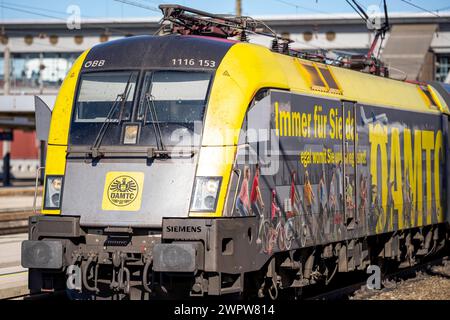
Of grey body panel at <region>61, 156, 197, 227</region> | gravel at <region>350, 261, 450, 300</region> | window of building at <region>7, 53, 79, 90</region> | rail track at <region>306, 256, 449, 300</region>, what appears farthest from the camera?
window of building at <region>7, 53, 79, 90</region>

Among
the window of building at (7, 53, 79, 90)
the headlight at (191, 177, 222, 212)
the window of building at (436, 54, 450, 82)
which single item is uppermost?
the window of building at (7, 53, 79, 90)

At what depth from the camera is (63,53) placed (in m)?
59.1

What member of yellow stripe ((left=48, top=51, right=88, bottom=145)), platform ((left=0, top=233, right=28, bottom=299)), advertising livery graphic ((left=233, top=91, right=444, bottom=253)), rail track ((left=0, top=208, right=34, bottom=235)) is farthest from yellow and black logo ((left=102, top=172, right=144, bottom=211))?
rail track ((left=0, top=208, right=34, bottom=235))

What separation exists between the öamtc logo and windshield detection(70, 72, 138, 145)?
0.52 metres

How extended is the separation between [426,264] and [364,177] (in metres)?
4.83

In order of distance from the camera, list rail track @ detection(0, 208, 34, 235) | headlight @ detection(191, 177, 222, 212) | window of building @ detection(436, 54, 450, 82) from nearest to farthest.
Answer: headlight @ detection(191, 177, 222, 212), rail track @ detection(0, 208, 34, 235), window of building @ detection(436, 54, 450, 82)

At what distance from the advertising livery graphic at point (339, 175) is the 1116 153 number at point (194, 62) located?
2.75 feet

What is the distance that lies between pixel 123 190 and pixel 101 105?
1194 millimetres

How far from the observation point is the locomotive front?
32.3 feet

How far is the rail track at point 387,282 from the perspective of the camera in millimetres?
13484

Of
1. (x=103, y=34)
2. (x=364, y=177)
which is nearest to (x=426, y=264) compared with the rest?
(x=364, y=177)

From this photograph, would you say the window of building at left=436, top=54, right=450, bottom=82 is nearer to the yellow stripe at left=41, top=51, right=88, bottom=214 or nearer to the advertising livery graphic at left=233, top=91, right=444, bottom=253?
the advertising livery graphic at left=233, top=91, right=444, bottom=253

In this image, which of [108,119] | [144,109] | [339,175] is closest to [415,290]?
[339,175]

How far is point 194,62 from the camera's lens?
34.6ft
